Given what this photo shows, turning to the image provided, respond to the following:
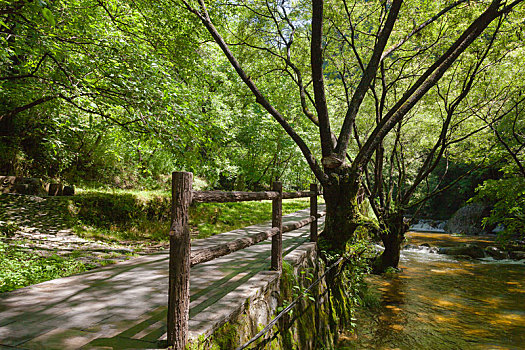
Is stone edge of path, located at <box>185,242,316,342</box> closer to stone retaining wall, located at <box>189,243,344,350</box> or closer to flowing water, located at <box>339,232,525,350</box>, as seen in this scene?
stone retaining wall, located at <box>189,243,344,350</box>

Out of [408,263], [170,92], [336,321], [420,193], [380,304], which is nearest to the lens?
[336,321]

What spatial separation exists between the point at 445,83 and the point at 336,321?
842cm

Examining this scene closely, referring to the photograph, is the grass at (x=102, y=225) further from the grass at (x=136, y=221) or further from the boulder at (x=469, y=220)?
the boulder at (x=469, y=220)

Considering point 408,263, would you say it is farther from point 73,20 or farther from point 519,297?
point 73,20

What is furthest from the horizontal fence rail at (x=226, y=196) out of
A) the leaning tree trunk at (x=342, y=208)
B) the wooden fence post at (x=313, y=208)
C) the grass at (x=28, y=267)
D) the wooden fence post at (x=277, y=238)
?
the grass at (x=28, y=267)

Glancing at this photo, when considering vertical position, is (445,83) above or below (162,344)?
above

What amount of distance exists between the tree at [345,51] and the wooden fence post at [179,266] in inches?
152

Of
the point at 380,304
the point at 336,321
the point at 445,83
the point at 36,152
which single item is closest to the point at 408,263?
the point at 380,304

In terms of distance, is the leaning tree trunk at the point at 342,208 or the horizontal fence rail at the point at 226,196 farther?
the leaning tree trunk at the point at 342,208

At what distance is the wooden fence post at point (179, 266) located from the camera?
1.91m

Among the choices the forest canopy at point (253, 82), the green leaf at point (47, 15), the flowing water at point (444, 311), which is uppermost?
the forest canopy at point (253, 82)

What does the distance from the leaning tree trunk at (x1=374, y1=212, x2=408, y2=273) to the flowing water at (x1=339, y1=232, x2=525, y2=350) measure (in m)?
0.45

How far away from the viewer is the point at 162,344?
6.44 ft

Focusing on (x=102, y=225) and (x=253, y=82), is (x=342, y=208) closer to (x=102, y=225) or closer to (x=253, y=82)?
(x=253, y=82)
